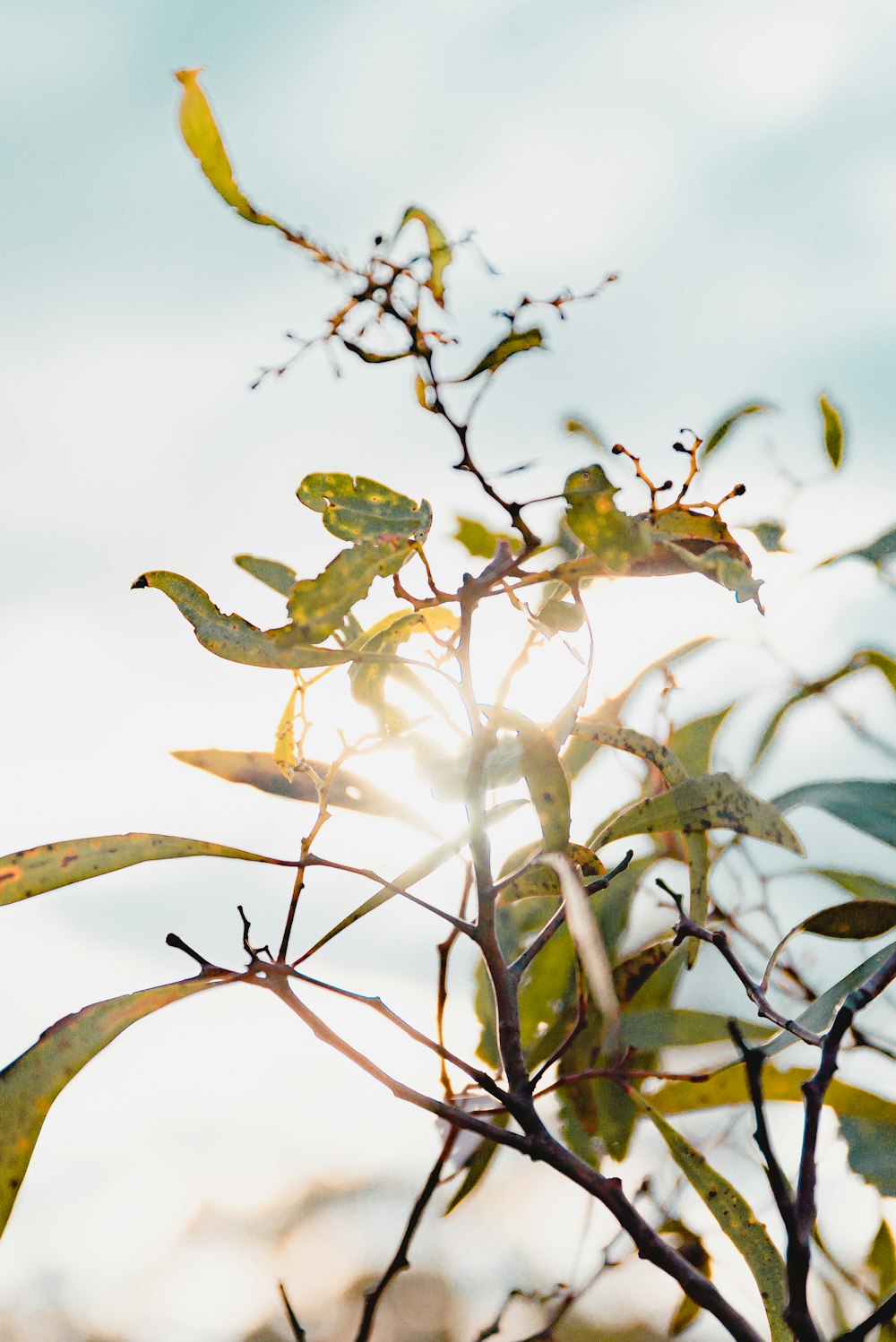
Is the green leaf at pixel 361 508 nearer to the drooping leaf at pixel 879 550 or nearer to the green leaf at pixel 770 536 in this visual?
the green leaf at pixel 770 536

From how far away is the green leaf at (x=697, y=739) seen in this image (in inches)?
39.2

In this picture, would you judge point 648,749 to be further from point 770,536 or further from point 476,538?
point 476,538

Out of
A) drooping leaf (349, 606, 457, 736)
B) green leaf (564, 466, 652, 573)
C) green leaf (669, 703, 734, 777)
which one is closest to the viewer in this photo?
green leaf (564, 466, 652, 573)

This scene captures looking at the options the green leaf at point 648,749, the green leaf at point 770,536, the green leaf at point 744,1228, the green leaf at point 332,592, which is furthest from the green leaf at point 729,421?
the green leaf at point 744,1228

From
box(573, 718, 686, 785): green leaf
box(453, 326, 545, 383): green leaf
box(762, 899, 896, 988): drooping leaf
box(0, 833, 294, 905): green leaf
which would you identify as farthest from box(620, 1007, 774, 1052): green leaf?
box(453, 326, 545, 383): green leaf

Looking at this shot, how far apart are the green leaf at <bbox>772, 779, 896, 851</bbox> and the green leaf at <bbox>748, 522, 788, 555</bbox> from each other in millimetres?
185

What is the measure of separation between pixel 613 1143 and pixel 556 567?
55cm

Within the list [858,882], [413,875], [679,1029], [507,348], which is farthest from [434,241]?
[858,882]

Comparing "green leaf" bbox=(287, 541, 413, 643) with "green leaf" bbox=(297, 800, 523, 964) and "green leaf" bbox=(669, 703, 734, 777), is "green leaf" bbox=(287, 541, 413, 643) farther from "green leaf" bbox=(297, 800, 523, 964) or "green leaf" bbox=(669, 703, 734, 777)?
"green leaf" bbox=(669, 703, 734, 777)

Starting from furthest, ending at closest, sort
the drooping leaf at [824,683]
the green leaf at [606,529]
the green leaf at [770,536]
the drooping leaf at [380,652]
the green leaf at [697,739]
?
1. the green leaf at [697,739]
2. the drooping leaf at [824,683]
3. the green leaf at [770,536]
4. the drooping leaf at [380,652]
5. the green leaf at [606,529]

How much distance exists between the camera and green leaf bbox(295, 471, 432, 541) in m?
0.50

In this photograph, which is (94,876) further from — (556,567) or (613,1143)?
(613,1143)

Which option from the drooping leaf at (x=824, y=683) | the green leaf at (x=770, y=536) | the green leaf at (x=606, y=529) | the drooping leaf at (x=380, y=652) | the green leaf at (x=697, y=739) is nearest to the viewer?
the green leaf at (x=606, y=529)

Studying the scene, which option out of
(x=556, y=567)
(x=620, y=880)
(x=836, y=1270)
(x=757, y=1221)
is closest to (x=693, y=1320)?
(x=836, y=1270)
